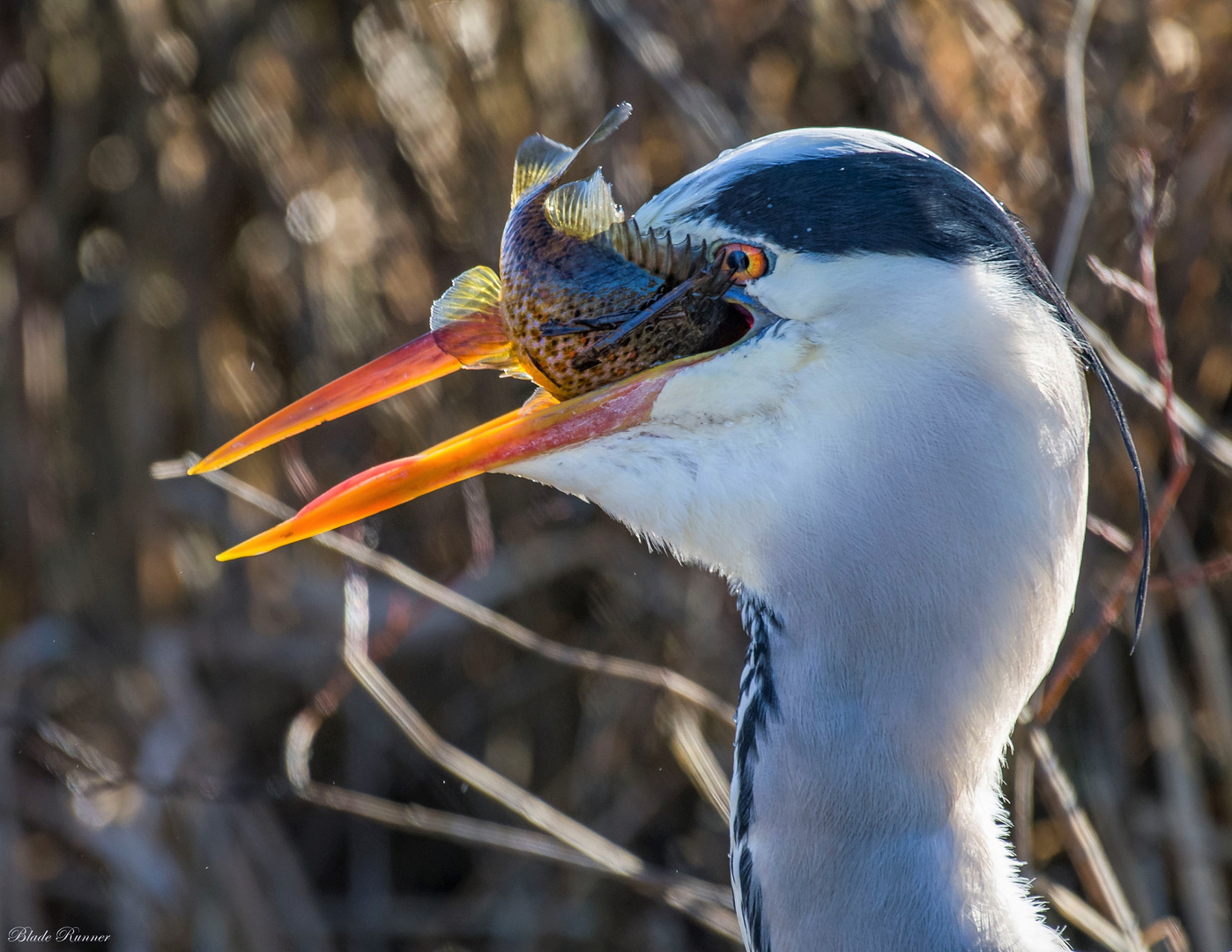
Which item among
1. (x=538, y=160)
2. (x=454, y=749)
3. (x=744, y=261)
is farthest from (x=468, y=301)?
(x=454, y=749)

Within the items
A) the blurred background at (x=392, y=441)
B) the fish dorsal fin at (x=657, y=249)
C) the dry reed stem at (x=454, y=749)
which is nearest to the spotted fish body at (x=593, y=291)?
the fish dorsal fin at (x=657, y=249)

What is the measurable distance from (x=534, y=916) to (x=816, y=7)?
6.27 feet

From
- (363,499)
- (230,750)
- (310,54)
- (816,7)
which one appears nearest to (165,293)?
(310,54)

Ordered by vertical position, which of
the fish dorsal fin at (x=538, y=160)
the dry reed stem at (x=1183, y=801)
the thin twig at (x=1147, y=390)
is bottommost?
the dry reed stem at (x=1183, y=801)

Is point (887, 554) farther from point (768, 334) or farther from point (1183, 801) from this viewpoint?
point (1183, 801)

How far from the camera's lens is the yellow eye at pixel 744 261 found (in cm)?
102

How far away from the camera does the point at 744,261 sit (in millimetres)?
1026

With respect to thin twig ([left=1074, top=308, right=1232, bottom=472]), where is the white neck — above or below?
above

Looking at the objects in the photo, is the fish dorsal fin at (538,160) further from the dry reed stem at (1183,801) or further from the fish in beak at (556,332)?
the dry reed stem at (1183,801)

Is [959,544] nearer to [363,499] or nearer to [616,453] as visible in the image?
[616,453]

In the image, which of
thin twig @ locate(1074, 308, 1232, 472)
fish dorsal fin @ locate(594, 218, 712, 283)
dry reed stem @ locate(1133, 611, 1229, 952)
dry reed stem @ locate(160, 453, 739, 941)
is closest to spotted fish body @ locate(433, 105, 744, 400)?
fish dorsal fin @ locate(594, 218, 712, 283)

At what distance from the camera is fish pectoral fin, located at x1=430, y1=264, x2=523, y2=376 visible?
46.1 inches

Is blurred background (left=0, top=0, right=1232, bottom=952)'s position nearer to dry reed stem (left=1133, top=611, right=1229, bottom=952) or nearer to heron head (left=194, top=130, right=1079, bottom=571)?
dry reed stem (left=1133, top=611, right=1229, bottom=952)

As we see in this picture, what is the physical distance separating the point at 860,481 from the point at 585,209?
13.3 inches
